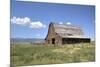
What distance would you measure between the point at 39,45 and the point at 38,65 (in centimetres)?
23

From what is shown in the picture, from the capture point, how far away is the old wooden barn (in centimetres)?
237

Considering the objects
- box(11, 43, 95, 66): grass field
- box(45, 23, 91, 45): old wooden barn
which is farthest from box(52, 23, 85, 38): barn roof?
box(11, 43, 95, 66): grass field

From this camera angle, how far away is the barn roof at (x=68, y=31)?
7.91 ft

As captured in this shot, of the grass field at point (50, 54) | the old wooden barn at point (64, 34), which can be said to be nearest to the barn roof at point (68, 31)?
the old wooden barn at point (64, 34)

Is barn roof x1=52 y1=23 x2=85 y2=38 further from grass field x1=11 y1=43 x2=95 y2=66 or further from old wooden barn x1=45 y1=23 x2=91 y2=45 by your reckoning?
grass field x1=11 y1=43 x2=95 y2=66

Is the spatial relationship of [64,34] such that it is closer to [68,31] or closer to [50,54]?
[68,31]

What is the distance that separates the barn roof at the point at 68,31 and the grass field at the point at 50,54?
119mm

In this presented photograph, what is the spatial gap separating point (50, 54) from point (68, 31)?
0.35 metres

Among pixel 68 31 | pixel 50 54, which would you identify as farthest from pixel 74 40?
pixel 50 54

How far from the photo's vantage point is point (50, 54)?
93.0 inches

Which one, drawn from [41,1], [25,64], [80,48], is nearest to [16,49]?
[25,64]

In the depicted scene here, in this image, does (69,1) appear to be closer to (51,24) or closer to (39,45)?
(51,24)

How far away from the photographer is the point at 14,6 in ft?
7.29

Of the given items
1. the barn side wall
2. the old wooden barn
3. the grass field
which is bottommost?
the grass field
